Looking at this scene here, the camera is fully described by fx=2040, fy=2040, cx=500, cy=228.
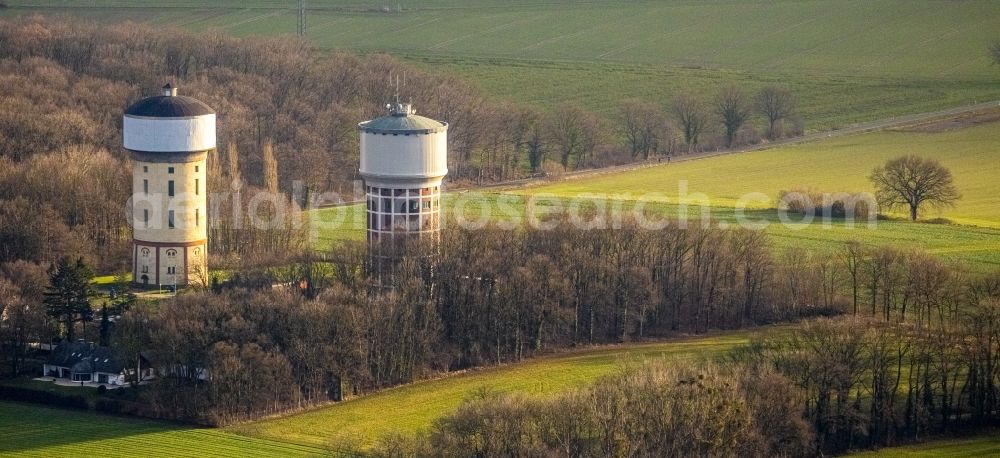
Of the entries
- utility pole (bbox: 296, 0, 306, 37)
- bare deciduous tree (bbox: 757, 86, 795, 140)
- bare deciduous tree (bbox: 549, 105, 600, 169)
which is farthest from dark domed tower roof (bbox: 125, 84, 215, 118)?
utility pole (bbox: 296, 0, 306, 37)

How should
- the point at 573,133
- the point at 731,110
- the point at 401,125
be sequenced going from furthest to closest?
the point at 731,110
the point at 573,133
the point at 401,125

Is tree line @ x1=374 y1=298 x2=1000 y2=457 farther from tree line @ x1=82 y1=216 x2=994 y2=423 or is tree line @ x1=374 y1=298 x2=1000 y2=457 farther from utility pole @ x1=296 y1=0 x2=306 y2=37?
utility pole @ x1=296 y1=0 x2=306 y2=37

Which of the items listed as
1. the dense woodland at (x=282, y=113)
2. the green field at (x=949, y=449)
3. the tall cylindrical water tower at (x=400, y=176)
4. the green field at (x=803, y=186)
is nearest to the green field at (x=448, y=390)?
the tall cylindrical water tower at (x=400, y=176)

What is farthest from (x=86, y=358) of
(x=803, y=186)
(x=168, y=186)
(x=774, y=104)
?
(x=774, y=104)

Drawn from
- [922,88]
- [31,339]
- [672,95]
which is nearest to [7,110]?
[31,339]

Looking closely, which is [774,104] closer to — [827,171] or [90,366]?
[827,171]

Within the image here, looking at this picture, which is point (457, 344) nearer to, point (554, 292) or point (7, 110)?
point (554, 292)
